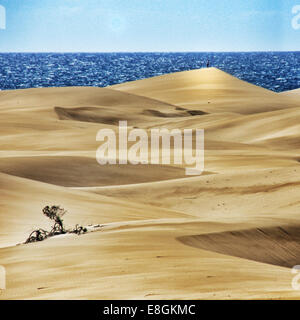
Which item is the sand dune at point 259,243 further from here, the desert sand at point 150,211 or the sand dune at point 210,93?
the sand dune at point 210,93

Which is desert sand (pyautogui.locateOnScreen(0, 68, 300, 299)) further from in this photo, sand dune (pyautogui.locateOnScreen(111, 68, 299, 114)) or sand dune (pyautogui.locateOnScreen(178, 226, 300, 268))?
sand dune (pyautogui.locateOnScreen(111, 68, 299, 114))

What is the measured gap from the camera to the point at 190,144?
26375 millimetres

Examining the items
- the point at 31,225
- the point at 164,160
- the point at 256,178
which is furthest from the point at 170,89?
the point at 31,225

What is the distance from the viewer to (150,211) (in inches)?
520

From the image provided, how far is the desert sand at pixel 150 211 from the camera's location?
21.4ft

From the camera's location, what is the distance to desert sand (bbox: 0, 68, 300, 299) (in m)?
6.54

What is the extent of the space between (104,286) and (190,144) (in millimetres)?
20277

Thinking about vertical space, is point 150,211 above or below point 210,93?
below
